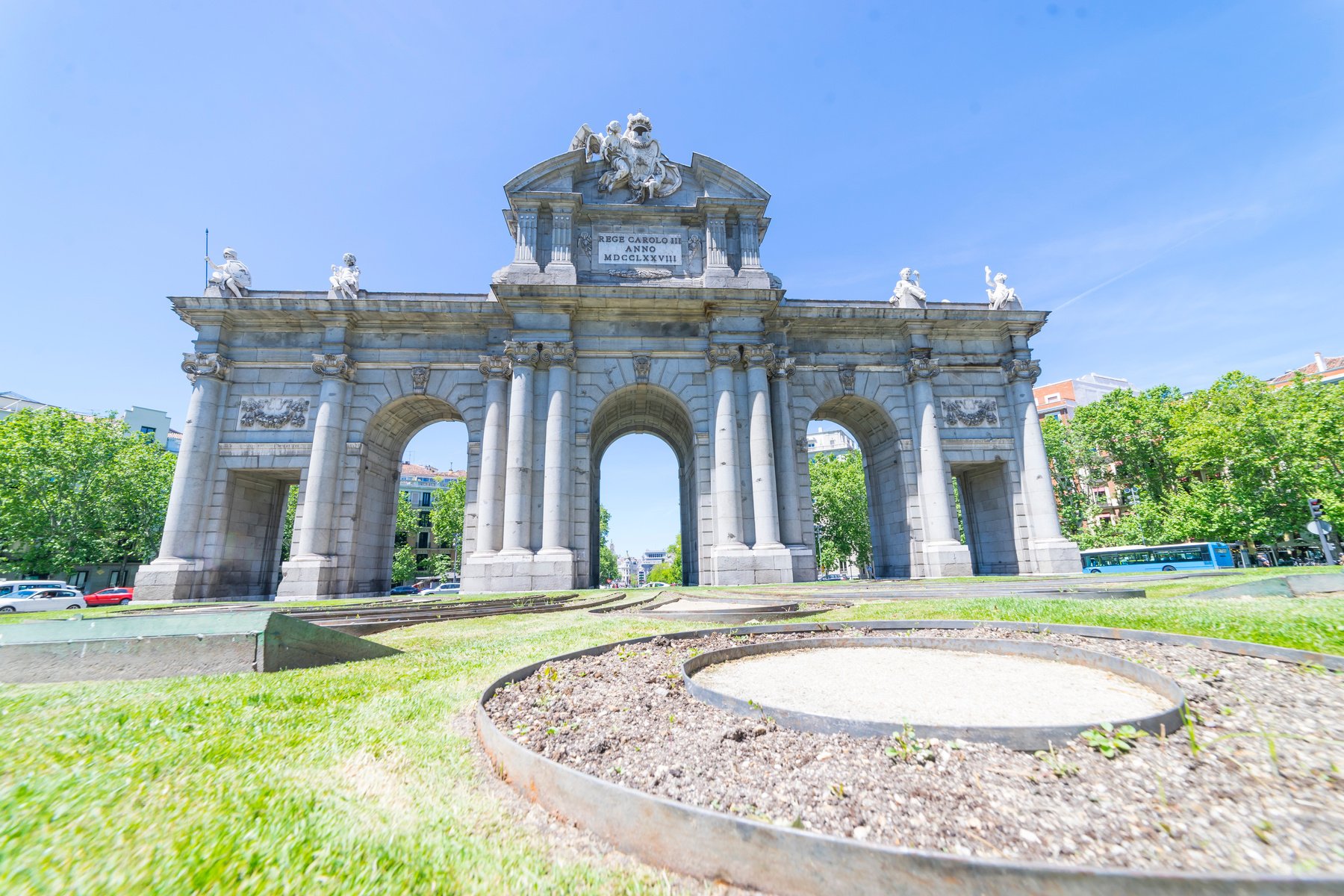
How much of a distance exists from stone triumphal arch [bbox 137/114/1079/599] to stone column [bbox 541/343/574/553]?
0.29 ft

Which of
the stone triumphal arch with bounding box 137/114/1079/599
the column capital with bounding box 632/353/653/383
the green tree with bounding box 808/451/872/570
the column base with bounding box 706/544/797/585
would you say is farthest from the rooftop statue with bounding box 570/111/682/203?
the green tree with bounding box 808/451/872/570

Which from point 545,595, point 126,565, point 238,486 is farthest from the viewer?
point 126,565

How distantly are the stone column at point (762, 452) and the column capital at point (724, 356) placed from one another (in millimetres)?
461

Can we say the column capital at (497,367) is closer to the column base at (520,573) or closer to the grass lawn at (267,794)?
the column base at (520,573)

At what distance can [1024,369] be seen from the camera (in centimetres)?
2553

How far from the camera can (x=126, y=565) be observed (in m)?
48.5

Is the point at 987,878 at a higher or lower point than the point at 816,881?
higher

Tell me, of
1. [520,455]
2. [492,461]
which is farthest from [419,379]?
[520,455]

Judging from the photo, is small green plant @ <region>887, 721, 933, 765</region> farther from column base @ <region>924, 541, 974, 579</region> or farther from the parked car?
the parked car

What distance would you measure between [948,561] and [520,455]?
57.5 ft

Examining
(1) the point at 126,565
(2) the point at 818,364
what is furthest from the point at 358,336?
(1) the point at 126,565

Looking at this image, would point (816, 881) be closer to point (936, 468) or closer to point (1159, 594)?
point (1159, 594)

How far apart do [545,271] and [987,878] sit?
2377cm

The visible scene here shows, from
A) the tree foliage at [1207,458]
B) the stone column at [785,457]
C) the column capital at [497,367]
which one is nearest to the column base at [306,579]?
the column capital at [497,367]
